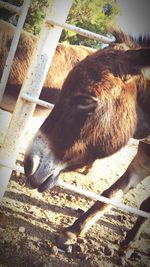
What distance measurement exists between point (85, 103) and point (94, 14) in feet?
2.36

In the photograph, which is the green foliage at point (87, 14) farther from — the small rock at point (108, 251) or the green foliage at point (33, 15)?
the small rock at point (108, 251)

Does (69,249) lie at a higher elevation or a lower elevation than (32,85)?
lower

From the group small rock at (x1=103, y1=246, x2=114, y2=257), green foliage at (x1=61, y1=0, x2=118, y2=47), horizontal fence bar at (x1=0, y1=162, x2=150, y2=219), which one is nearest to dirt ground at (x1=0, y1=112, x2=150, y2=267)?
small rock at (x1=103, y1=246, x2=114, y2=257)

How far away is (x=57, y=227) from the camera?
3.01 metres

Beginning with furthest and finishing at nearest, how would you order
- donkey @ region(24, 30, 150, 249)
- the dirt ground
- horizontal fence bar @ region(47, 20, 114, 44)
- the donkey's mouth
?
the dirt ground
the donkey's mouth
donkey @ region(24, 30, 150, 249)
horizontal fence bar @ region(47, 20, 114, 44)

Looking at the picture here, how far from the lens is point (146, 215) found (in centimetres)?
280

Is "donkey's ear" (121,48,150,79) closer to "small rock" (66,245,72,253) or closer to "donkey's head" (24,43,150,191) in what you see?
"donkey's head" (24,43,150,191)

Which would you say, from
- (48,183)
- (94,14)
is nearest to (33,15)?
(94,14)

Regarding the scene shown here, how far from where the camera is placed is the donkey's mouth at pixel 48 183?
2811 millimetres

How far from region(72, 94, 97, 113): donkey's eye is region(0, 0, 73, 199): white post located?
328 mm

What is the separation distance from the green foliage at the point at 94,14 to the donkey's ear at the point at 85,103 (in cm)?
54

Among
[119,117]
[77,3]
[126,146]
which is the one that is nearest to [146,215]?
[126,146]

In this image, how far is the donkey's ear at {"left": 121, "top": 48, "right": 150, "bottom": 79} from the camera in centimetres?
265

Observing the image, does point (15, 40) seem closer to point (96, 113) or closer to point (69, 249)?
point (96, 113)
